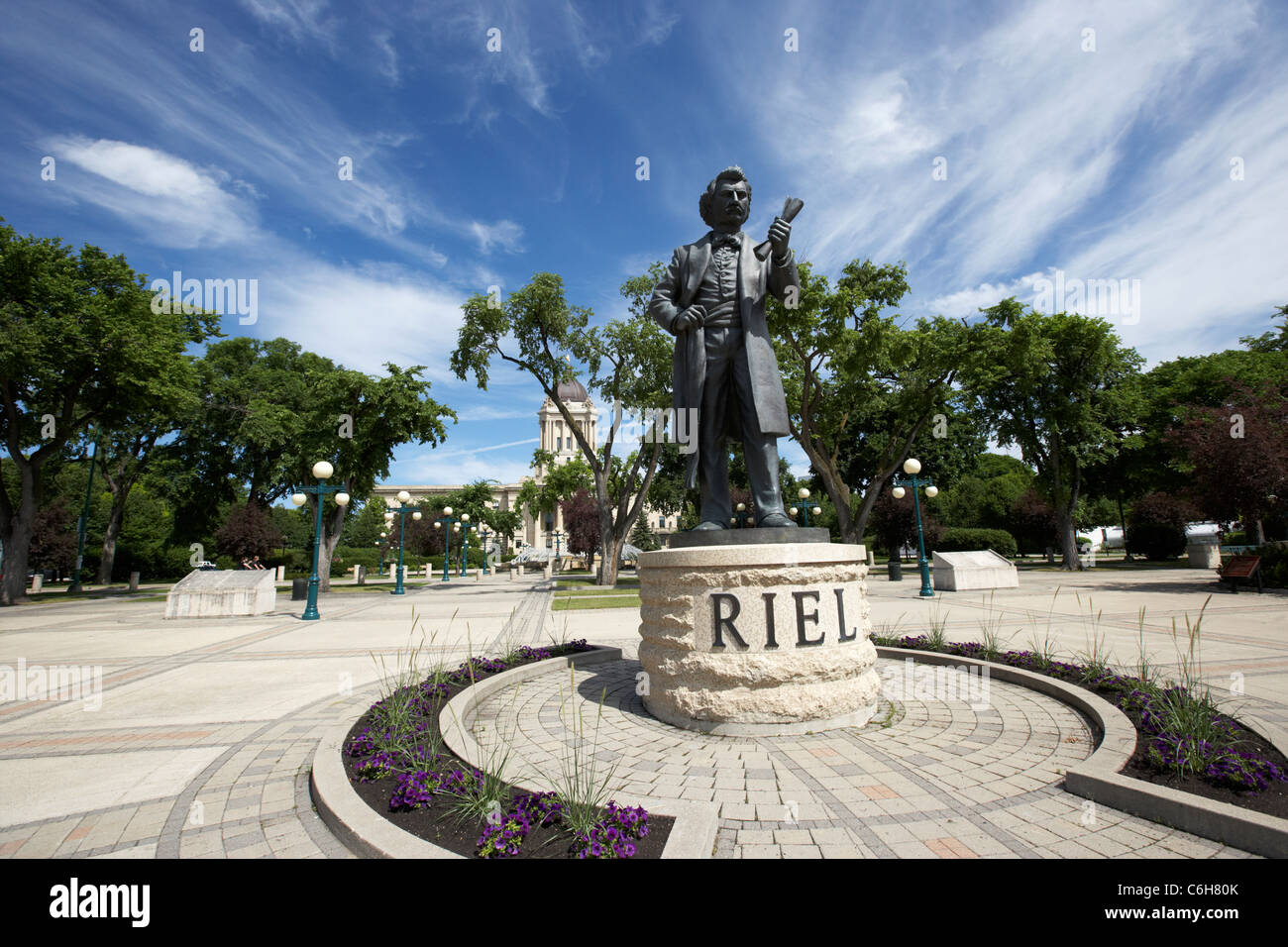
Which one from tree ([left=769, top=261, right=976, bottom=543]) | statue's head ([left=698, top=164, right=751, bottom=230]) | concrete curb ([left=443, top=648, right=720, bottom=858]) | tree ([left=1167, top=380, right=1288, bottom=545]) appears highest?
tree ([left=769, top=261, right=976, bottom=543])

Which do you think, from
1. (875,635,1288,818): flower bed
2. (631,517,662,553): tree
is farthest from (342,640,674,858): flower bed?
(631,517,662,553): tree

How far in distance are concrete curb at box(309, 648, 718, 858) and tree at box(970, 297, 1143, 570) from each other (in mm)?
26286

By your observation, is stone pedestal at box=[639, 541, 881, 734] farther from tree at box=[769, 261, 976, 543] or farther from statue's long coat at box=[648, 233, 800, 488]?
tree at box=[769, 261, 976, 543]

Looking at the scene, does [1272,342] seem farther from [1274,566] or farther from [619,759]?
[619,759]

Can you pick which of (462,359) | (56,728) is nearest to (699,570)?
(56,728)

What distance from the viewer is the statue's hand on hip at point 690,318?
5539 mm

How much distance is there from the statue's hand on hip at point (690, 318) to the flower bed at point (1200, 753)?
14.7 ft

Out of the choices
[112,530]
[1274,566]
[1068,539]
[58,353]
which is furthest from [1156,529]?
Result: [112,530]

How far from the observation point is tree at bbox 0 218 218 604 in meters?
19.5

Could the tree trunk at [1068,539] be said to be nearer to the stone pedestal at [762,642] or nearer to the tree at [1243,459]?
the tree at [1243,459]

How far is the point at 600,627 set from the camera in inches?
453

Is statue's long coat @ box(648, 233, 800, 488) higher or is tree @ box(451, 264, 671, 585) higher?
tree @ box(451, 264, 671, 585)

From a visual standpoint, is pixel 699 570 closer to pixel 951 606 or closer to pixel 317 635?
pixel 317 635

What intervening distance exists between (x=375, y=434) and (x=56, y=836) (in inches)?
863
